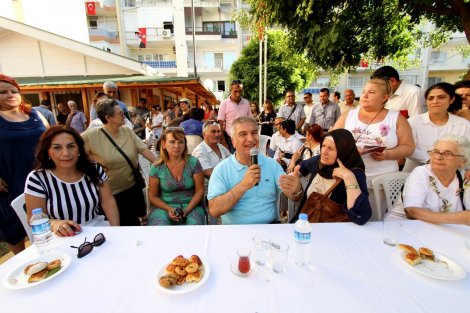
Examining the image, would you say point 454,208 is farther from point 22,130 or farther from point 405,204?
point 22,130

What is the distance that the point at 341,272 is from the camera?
4.09 ft

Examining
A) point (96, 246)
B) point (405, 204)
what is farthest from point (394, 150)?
point (96, 246)

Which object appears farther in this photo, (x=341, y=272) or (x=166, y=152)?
(x=166, y=152)

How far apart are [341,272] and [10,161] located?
3073mm

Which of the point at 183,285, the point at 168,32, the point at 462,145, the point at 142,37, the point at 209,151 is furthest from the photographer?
the point at 168,32

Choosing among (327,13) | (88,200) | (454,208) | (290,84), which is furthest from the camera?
(290,84)

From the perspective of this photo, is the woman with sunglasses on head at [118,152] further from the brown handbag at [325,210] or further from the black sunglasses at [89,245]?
the brown handbag at [325,210]

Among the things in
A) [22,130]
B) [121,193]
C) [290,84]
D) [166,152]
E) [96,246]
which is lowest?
[121,193]

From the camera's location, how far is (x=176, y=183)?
8.35 feet

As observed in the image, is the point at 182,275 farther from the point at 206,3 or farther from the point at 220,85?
the point at 206,3

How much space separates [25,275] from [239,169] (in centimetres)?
148

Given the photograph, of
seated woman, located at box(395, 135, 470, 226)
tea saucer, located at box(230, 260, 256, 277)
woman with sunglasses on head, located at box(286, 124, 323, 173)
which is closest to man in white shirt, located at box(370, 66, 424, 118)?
woman with sunglasses on head, located at box(286, 124, 323, 173)

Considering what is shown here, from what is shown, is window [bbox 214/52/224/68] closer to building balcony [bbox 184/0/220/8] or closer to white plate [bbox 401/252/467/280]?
building balcony [bbox 184/0/220/8]

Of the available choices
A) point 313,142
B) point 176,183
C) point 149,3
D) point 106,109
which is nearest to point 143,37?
point 149,3
